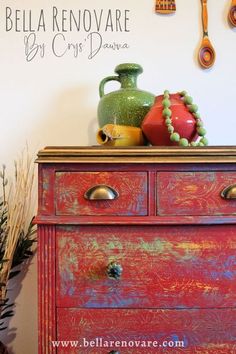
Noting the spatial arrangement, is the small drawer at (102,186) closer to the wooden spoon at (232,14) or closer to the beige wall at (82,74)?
the beige wall at (82,74)

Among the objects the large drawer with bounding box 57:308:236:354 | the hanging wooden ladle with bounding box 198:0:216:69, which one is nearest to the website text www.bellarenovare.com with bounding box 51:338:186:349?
the large drawer with bounding box 57:308:236:354

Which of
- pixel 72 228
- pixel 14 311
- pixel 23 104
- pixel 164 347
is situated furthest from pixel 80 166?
pixel 14 311

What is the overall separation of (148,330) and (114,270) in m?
0.20

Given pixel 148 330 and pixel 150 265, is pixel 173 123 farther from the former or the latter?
pixel 148 330

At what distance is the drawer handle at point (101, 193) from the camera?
0.84m

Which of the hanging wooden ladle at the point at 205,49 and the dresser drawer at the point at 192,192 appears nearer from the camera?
the dresser drawer at the point at 192,192

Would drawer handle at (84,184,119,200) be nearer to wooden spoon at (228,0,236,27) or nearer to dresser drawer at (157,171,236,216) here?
dresser drawer at (157,171,236,216)

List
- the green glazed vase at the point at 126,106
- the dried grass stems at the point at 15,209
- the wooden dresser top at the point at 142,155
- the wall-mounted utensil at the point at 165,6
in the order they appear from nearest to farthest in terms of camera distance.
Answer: the wooden dresser top at the point at 142,155 → the green glazed vase at the point at 126,106 → the dried grass stems at the point at 15,209 → the wall-mounted utensil at the point at 165,6

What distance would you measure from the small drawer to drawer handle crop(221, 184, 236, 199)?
0.22m

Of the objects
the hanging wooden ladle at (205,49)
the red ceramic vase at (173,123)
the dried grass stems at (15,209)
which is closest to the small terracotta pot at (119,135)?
the red ceramic vase at (173,123)

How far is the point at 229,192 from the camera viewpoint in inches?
33.7

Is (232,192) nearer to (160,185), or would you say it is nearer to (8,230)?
(160,185)

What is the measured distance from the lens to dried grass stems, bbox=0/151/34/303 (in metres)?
1.22

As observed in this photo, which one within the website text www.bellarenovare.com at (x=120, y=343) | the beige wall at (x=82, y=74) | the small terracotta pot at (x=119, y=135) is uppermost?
the beige wall at (x=82, y=74)
